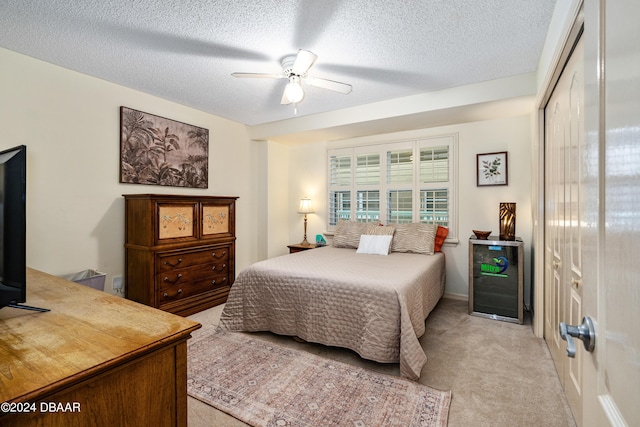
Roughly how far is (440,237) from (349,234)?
46.6 inches

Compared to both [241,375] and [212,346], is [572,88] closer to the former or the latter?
[241,375]

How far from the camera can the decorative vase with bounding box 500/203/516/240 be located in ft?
10.9

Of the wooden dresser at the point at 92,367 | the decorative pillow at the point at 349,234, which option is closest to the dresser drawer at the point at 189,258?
the decorative pillow at the point at 349,234

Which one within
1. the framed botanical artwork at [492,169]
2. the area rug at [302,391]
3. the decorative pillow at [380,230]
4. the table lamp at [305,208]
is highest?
the framed botanical artwork at [492,169]

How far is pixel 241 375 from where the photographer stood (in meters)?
2.14

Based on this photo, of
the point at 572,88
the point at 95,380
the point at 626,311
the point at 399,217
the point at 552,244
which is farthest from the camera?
the point at 399,217

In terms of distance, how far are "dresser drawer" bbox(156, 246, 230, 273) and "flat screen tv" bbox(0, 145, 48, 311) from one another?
211 centimetres

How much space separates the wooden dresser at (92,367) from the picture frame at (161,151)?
2.51 meters

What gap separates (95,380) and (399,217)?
13.0 feet

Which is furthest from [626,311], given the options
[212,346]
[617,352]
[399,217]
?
[399,217]

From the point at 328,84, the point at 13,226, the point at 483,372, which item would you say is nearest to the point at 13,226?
the point at 13,226

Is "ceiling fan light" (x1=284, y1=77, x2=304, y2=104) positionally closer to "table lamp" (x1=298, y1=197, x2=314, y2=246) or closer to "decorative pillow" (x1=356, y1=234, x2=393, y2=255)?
"decorative pillow" (x1=356, y1=234, x2=393, y2=255)

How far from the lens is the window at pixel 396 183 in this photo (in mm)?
4004

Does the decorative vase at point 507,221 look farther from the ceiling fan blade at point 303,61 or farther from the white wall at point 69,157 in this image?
the white wall at point 69,157
